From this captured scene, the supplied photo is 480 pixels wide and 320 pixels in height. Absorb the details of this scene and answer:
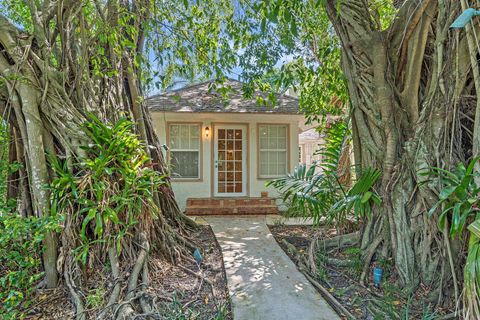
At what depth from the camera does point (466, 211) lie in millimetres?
2244

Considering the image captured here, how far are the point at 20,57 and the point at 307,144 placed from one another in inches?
665

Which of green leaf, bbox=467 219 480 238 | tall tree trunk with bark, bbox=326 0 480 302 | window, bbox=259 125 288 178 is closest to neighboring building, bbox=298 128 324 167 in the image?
window, bbox=259 125 288 178

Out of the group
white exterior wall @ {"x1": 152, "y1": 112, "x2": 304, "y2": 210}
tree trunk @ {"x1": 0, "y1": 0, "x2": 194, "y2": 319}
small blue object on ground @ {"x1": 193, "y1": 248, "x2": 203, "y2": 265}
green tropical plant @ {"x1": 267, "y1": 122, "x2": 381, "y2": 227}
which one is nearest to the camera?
tree trunk @ {"x1": 0, "y1": 0, "x2": 194, "y2": 319}

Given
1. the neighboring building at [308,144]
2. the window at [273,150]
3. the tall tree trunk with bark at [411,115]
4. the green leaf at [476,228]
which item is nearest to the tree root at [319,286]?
the tall tree trunk with bark at [411,115]

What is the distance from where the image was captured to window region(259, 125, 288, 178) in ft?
26.9

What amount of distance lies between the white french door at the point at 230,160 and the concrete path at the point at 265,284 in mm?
3141

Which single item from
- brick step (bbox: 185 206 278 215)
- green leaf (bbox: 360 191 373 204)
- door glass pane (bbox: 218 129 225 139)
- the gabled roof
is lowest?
brick step (bbox: 185 206 278 215)

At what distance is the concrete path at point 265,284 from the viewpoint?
2.63 m

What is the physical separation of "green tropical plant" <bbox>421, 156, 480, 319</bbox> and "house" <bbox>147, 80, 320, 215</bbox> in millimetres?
5142

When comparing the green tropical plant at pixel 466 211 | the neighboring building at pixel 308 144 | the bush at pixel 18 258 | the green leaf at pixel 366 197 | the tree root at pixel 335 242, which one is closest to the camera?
the green tropical plant at pixel 466 211

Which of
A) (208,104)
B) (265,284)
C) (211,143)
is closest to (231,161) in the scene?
(211,143)

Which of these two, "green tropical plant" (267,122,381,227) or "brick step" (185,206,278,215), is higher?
"green tropical plant" (267,122,381,227)

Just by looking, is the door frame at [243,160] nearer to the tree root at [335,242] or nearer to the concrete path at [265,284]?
the concrete path at [265,284]

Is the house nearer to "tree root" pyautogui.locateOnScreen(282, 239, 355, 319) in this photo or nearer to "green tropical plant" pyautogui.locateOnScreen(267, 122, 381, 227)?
"green tropical plant" pyautogui.locateOnScreen(267, 122, 381, 227)
